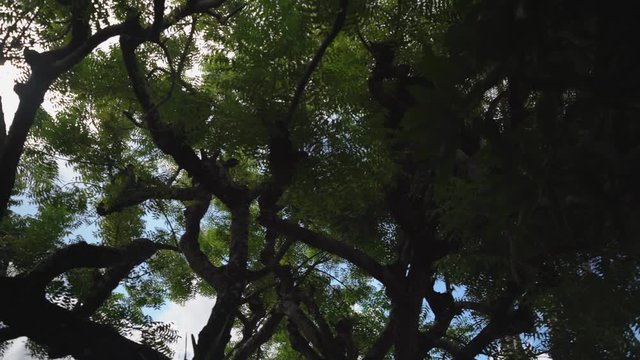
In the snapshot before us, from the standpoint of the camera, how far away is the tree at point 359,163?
1604 mm

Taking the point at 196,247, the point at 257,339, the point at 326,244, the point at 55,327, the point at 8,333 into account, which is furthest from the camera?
the point at 257,339

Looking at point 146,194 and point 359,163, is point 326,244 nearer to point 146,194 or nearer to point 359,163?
point 359,163

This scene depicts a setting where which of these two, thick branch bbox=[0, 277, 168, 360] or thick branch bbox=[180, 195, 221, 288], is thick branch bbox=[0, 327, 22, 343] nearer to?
thick branch bbox=[0, 277, 168, 360]

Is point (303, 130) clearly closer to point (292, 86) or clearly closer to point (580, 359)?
point (292, 86)

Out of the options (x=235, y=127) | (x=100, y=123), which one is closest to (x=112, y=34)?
(x=235, y=127)

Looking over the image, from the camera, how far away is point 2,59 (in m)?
5.83

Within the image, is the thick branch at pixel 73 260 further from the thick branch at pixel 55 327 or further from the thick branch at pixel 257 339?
the thick branch at pixel 257 339

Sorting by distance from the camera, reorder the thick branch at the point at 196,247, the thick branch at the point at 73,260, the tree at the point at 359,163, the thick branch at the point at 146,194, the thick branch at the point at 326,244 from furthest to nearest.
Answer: the thick branch at the point at 146,194 < the thick branch at the point at 196,247 < the thick branch at the point at 326,244 < the thick branch at the point at 73,260 < the tree at the point at 359,163

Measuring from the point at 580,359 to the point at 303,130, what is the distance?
502 cm

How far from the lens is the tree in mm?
1604

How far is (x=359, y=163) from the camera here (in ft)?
18.1

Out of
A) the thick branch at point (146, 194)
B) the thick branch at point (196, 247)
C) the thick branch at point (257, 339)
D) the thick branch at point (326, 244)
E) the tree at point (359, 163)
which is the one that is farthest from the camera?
the thick branch at point (146, 194)

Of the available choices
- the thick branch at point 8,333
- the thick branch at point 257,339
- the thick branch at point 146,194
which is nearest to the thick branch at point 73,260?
the thick branch at point 8,333

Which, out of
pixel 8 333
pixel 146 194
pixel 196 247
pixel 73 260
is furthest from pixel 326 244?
→ pixel 146 194
